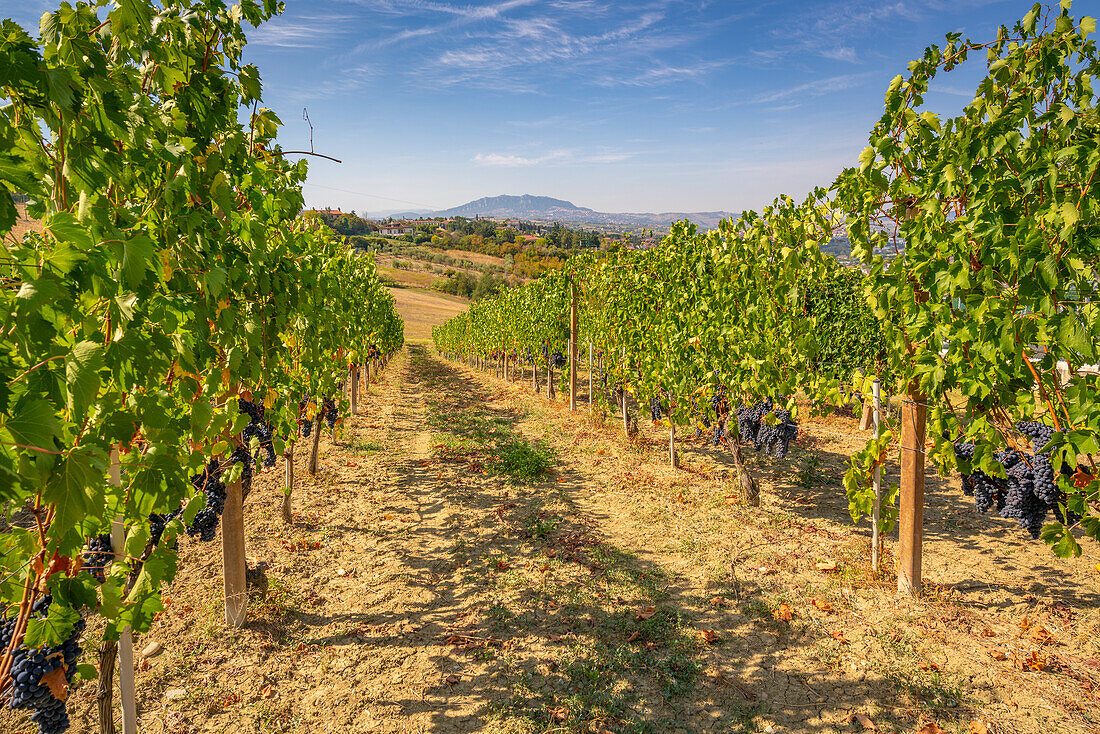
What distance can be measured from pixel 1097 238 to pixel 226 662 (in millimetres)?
6331

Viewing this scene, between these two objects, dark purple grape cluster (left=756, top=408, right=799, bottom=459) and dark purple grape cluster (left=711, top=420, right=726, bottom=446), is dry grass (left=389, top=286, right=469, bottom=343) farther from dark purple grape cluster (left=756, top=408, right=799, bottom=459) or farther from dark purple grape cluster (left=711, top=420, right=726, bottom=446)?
dark purple grape cluster (left=756, top=408, right=799, bottom=459)

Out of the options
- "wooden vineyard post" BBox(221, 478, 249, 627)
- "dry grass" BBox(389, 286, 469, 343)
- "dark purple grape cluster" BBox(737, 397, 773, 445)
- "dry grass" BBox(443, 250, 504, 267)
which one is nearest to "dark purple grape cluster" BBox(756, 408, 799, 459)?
"dark purple grape cluster" BBox(737, 397, 773, 445)

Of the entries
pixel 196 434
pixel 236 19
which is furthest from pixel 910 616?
pixel 236 19

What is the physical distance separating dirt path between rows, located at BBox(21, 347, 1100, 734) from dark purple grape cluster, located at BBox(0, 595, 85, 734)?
4.28ft

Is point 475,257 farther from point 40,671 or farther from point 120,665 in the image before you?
point 40,671

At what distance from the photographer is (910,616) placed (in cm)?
450

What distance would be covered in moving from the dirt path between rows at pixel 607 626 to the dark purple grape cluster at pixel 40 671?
1.30 m

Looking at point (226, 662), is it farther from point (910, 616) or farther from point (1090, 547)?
point (1090, 547)

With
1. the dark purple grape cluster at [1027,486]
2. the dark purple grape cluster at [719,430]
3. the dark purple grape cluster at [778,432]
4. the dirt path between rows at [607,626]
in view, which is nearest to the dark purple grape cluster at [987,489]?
the dark purple grape cluster at [1027,486]

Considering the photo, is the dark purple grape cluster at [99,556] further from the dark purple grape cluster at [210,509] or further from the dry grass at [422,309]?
the dry grass at [422,309]

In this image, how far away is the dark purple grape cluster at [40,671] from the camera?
211 cm

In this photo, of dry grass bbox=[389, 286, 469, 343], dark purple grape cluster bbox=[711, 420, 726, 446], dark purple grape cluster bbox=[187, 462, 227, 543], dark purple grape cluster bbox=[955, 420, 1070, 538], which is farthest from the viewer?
dry grass bbox=[389, 286, 469, 343]

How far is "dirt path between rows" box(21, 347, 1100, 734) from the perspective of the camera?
352cm

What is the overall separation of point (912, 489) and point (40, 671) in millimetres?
5841
